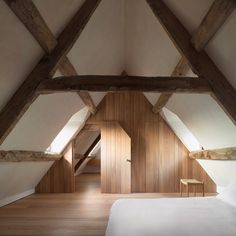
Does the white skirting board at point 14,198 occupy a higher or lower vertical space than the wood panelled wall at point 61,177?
lower

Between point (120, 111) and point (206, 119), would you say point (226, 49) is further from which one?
point (120, 111)

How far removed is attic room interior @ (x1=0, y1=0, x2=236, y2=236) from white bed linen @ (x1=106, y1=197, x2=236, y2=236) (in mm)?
13

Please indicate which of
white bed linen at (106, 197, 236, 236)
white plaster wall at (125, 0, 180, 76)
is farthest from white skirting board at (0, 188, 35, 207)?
white plaster wall at (125, 0, 180, 76)

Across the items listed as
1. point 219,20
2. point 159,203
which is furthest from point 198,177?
point 219,20

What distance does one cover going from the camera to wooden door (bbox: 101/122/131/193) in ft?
21.7

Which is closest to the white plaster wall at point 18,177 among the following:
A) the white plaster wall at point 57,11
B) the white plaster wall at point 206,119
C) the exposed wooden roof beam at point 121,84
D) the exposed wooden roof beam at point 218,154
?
the exposed wooden roof beam at point 121,84

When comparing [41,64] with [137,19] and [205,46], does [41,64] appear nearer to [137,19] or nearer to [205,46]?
[137,19]

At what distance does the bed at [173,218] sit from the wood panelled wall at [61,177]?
12.8 feet

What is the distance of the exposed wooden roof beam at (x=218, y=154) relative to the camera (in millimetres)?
4316

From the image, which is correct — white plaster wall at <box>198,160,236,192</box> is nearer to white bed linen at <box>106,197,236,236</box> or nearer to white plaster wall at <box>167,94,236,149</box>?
white plaster wall at <box>167,94,236,149</box>

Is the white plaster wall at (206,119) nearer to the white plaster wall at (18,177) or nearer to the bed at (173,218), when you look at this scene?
the bed at (173,218)

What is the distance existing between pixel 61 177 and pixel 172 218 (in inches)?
188

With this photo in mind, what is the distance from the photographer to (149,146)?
22.8ft

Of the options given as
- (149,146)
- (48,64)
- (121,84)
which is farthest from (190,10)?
(149,146)
